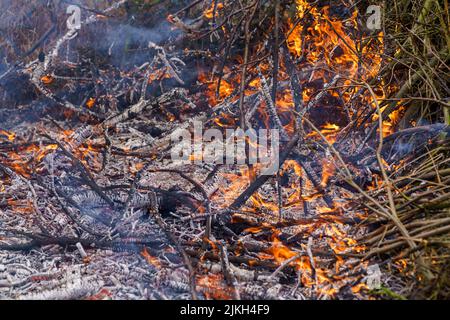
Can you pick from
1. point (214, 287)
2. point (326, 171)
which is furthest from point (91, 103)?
point (214, 287)

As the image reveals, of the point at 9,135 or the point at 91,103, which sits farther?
the point at 91,103

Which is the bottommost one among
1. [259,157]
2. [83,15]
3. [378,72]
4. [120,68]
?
[259,157]

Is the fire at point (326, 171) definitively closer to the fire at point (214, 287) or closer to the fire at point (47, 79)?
the fire at point (214, 287)

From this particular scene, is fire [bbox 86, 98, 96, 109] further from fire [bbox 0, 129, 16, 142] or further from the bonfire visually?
fire [bbox 0, 129, 16, 142]

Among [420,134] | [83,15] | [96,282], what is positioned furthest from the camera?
[83,15]

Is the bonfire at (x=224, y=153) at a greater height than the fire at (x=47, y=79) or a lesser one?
lesser

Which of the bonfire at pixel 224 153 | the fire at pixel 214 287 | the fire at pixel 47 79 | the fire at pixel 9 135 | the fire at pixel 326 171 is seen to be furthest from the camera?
the fire at pixel 47 79

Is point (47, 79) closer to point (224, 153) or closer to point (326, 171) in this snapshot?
point (224, 153)

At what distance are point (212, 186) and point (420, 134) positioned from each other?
4.57 feet

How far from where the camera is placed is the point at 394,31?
12.0 feet

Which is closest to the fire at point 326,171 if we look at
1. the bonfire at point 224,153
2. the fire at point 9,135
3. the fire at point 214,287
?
the bonfire at point 224,153

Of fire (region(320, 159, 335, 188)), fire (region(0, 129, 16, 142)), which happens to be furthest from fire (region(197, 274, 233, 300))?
fire (region(0, 129, 16, 142))
